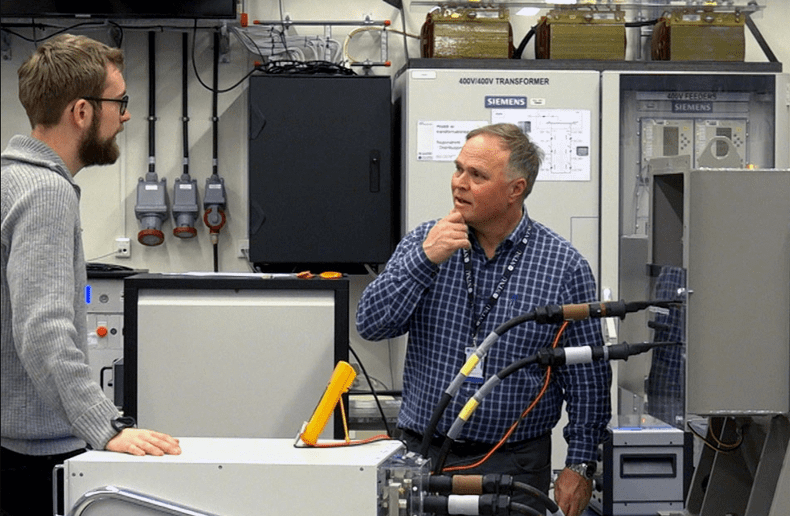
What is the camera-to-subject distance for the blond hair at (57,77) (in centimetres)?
167

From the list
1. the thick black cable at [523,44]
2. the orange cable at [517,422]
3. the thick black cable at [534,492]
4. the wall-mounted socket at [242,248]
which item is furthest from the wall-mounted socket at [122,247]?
the thick black cable at [534,492]

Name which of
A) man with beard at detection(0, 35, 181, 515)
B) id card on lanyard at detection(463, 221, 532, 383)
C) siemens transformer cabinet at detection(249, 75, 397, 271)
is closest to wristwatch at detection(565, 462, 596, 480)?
id card on lanyard at detection(463, 221, 532, 383)

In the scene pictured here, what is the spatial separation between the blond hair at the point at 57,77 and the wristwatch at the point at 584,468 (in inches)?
49.1

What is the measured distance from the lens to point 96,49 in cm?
173

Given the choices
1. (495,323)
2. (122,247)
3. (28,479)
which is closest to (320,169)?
(122,247)

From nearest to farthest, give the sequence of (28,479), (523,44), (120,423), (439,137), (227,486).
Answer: (227,486) → (120,423) → (28,479) → (439,137) → (523,44)

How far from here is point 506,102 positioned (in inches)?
146

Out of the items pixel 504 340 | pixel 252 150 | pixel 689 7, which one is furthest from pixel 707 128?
pixel 504 340

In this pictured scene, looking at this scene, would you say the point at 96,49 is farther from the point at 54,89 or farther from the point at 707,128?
the point at 707,128

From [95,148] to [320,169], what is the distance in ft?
7.04

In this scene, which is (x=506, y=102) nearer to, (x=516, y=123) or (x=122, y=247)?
(x=516, y=123)

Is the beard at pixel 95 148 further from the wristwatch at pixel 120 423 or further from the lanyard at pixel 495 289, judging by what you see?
the lanyard at pixel 495 289

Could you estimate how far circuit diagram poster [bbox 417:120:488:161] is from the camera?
370 cm

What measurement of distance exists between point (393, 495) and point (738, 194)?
806 mm
